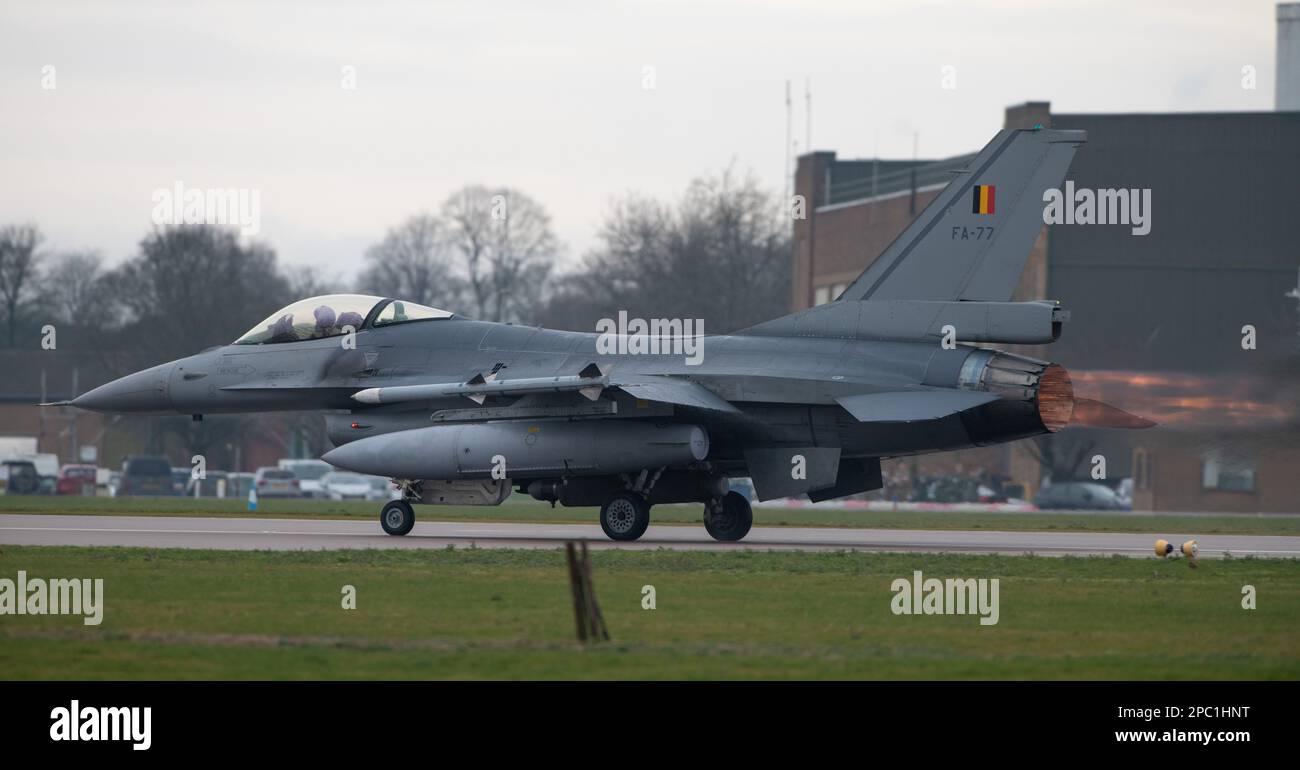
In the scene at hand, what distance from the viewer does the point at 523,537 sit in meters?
25.2

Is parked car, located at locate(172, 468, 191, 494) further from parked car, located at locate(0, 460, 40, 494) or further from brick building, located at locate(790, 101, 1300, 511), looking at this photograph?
brick building, located at locate(790, 101, 1300, 511)

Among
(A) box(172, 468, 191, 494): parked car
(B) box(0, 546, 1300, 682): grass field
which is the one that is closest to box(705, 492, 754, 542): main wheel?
(B) box(0, 546, 1300, 682): grass field

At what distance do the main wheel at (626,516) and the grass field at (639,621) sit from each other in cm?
361

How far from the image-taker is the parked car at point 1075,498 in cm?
5050

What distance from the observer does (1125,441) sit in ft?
114

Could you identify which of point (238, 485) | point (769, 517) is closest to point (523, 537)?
point (769, 517)

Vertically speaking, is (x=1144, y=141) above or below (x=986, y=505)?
above

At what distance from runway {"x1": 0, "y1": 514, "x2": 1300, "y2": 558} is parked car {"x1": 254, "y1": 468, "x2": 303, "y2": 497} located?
94.6 ft

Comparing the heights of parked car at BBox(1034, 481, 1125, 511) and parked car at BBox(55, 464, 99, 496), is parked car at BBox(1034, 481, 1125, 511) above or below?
below

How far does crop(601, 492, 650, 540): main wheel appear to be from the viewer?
78.0 ft

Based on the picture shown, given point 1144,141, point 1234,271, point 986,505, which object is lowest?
point 986,505
